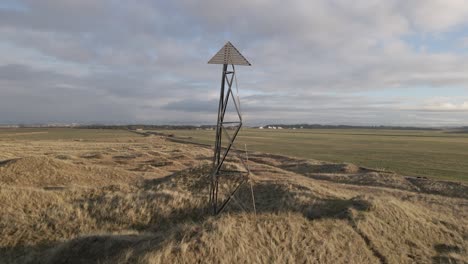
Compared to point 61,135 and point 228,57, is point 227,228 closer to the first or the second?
point 228,57

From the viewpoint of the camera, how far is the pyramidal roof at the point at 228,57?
1405cm

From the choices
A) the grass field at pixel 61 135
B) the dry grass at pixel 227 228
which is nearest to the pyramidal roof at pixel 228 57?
the dry grass at pixel 227 228

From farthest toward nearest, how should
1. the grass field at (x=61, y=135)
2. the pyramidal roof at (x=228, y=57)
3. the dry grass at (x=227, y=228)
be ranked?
the grass field at (x=61, y=135)
the pyramidal roof at (x=228, y=57)
the dry grass at (x=227, y=228)

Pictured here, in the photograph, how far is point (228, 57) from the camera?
553 inches

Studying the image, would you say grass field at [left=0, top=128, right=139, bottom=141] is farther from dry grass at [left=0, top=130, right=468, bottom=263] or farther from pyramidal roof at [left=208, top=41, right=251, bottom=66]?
pyramidal roof at [left=208, top=41, right=251, bottom=66]

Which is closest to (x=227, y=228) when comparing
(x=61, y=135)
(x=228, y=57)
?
(x=228, y=57)

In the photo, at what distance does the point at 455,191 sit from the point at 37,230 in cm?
2996

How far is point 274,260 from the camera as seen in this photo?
11.0 meters

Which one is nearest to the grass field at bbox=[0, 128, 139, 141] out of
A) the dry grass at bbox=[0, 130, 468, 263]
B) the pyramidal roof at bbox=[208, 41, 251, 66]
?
the dry grass at bbox=[0, 130, 468, 263]

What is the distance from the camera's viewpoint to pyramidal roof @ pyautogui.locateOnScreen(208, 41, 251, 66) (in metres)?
14.1

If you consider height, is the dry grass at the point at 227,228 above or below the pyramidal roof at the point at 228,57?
below

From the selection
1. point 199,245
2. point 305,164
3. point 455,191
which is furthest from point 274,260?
point 305,164

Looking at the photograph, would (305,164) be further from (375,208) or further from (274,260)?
(274,260)

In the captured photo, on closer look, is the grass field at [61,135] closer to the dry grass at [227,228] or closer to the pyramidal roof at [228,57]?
the dry grass at [227,228]
